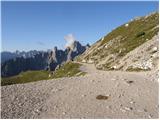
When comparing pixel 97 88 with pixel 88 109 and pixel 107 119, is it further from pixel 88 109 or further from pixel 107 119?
pixel 107 119

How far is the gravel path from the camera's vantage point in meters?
27.0

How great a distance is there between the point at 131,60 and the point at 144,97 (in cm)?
2861

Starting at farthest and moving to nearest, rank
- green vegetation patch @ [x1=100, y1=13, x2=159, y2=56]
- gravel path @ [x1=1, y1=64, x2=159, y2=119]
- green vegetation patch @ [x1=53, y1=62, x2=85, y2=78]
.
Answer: green vegetation patch @ [x1=100, y1=13, x2=159, y2=56] → green vegetation patch @ [x1=53, y1=62, x2=85, y2=78] → gravel path @ [x1=1, y1=64, x2=159, y2=119]

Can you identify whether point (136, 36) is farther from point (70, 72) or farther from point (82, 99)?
point (82, 99)

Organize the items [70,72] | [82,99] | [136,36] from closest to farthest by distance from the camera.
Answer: [82,99] → [70,72] → [136,36]

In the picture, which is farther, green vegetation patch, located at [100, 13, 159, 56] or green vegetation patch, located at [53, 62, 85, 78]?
green vegetation patch, located at [100, 13, 159, 56]

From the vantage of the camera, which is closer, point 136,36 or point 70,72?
point 70,72

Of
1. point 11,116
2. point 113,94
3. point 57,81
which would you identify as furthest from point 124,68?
point 11,116

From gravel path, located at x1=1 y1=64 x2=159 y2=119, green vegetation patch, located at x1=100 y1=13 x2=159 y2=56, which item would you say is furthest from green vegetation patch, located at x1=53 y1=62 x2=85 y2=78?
gravel path, located at x1=1 y1=64 x2=159 y2=119

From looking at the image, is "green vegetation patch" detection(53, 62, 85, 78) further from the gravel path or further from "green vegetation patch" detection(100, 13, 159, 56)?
the gravel path

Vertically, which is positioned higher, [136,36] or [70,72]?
[136,36]

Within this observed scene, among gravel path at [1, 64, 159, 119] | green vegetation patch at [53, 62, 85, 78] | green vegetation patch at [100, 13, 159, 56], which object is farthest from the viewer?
green vegetation patch at [100, 13, 159, 56]

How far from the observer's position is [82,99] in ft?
100

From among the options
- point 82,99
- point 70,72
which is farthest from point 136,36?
point 82,99
